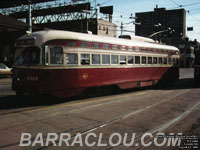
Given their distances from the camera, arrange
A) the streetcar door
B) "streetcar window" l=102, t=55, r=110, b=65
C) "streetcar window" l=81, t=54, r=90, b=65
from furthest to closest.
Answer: "streetcar window" l=102, t=55, r=110, b=65 → "streetcar window" l=81, t=54, r=90, b=65 → the streetcar door

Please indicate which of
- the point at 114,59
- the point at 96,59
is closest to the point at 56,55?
the point at 96,59

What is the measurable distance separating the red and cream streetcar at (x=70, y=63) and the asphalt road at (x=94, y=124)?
918 millimetres

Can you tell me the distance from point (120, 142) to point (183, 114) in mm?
3701

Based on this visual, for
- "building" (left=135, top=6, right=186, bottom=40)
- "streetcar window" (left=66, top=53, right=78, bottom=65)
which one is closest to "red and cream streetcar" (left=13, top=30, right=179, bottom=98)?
"streetcar window" (left=66, top=53, right=78, bottom=65)

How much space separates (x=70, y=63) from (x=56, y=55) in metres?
0.76

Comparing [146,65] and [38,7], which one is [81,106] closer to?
[146,65]

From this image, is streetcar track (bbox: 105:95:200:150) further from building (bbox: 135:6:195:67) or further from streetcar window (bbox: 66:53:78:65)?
building (bbox: 135:6:195:67)

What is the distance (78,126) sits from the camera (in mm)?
6699

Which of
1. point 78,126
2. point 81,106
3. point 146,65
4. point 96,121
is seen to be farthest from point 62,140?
point 146,65

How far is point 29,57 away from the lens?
9.77m

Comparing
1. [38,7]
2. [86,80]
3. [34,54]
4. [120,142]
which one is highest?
[38,7]

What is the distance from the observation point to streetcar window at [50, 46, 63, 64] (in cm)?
968

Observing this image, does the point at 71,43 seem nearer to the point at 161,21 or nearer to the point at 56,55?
the point at 56,55

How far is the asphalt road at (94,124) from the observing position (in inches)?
213
